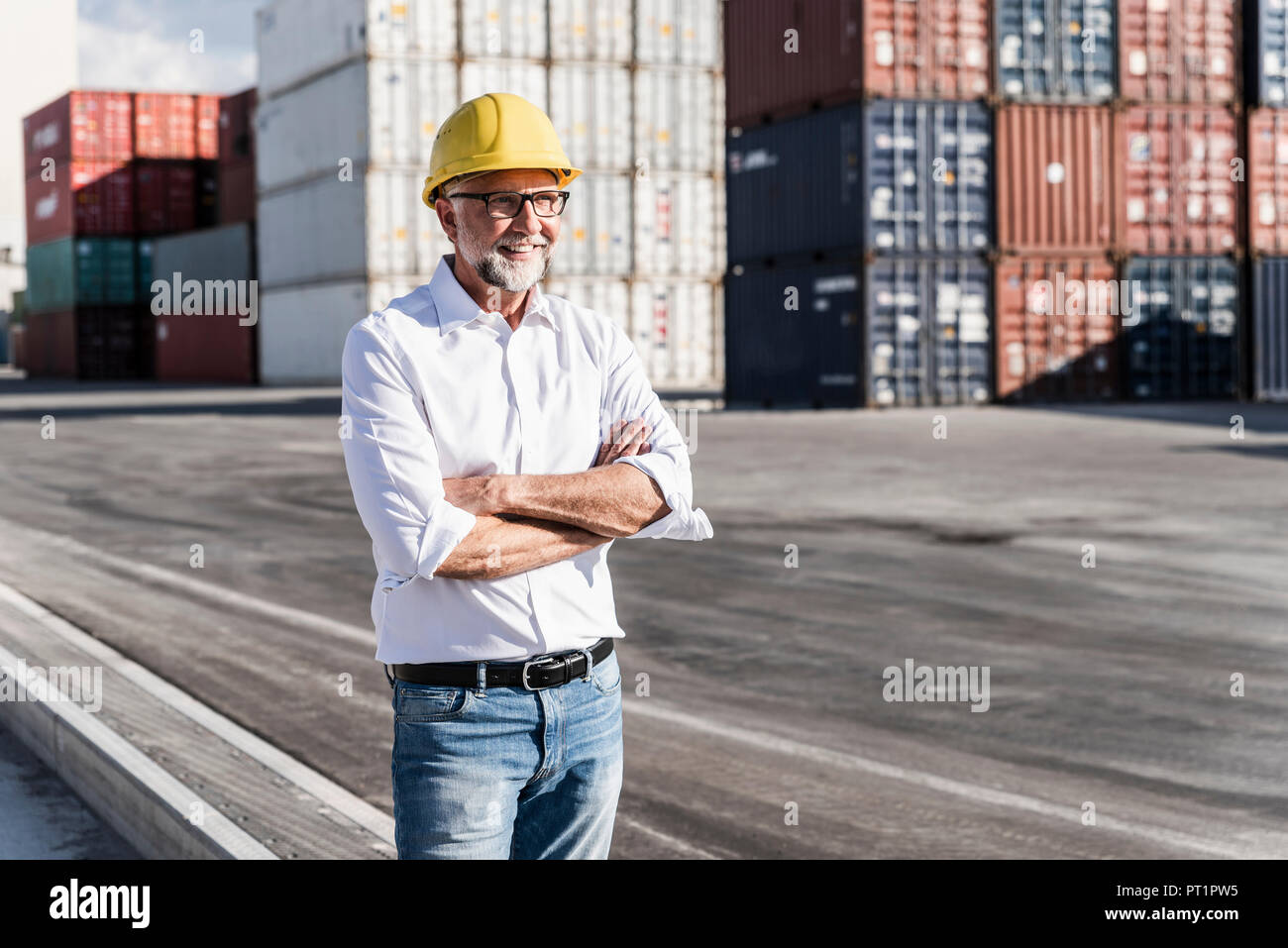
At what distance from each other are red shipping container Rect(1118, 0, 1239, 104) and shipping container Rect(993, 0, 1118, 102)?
1.11ft

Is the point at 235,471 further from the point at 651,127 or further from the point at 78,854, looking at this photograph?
the point at 651,127

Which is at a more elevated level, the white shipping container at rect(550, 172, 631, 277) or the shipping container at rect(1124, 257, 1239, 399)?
the white shipping container at rect(550, 172, 631, 277)

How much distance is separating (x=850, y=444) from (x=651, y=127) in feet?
85.0

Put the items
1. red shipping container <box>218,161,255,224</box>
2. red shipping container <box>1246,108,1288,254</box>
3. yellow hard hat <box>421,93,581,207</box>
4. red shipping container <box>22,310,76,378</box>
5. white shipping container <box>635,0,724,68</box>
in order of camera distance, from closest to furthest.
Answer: yellow hard hat <box>421,93,581,207</box>, red shipping container <box>1246,108,1288,254</box>, white shipping container <box>635,0,724,68</box>, red shipping container <box>218,161,255,224</box>, red shipping container <box>22,310,76,378</box>

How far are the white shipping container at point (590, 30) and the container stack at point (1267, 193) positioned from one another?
19.2 m

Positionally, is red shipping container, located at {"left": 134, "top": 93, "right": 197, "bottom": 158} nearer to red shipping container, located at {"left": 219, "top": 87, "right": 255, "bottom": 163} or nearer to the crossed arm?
red shipping container, located at {"left": 219, "top": 87, "right": 255, "bottom": 163}

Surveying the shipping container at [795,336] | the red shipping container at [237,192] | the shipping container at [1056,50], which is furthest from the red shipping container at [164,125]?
the shipping container at [1056,50]

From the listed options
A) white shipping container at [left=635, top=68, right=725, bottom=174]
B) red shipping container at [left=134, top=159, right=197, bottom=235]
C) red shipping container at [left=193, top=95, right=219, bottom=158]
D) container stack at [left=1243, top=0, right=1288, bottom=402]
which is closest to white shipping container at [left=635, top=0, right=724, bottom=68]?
white shipping container at [left=635, top=68, right=725, bottom=174]

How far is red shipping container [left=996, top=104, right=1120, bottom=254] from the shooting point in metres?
33.0

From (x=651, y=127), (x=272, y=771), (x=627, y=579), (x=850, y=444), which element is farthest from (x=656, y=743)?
(x=651, y=127)

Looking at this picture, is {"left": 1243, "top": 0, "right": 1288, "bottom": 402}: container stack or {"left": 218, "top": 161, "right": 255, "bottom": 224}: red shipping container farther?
{"left": 218, "top": 161, "right": 255, "bottom": 224}: red shipping container

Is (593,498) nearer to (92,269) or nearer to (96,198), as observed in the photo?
(96,198)

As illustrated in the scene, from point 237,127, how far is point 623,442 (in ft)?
205
